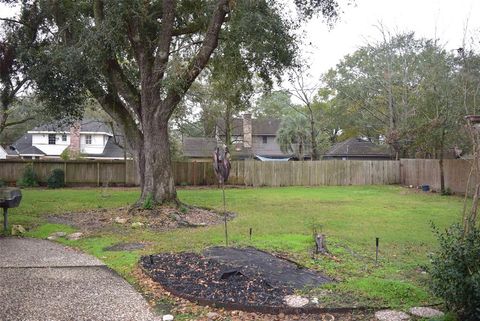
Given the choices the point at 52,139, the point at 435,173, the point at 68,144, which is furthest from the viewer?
the point at 52,139

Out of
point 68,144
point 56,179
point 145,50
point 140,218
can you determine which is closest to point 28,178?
point 56,179

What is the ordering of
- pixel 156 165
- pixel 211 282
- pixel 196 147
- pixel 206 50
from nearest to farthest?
pixel 211 282 → pixel 206 50 → pixel 156 165 → pixel 196 147

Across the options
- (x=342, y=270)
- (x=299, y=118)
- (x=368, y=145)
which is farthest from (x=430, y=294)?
(x=368, y=145)

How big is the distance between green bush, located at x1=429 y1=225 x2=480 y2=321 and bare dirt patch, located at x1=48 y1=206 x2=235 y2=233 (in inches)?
306

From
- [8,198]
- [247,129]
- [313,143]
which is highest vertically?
[247,129]

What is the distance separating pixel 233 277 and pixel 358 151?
33957mm

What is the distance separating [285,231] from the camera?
10078 millimetres

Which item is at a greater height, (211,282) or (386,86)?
(386,86)

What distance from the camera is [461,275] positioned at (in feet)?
13.4

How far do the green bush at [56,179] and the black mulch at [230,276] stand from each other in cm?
1761

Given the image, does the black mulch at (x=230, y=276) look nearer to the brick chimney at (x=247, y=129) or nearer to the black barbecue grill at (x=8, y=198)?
the black barbecue grill at (x=8, y=198)

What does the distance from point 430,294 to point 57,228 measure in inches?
339

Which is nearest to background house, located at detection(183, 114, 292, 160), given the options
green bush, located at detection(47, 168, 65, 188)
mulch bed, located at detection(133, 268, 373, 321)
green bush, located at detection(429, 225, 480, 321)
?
green bush, located at detection(47, 168, 65, 188)

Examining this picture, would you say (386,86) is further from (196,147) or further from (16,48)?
(16,48)
